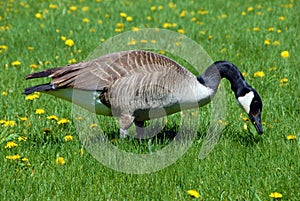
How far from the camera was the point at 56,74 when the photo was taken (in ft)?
16.6

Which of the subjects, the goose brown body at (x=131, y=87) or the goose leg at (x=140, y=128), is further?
the goose leg at (x=140, y=128)

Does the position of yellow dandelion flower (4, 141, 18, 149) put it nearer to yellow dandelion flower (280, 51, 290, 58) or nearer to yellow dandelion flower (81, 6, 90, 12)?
yellow dandelion flower (280, 51, 290, 58)

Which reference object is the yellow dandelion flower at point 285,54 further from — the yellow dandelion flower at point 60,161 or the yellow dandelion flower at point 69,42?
the yellow dandelion flower at point 60,161

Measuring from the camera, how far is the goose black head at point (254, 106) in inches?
196

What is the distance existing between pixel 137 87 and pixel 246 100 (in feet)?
3.27

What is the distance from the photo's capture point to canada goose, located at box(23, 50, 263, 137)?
490 centimetres

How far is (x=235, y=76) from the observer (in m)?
5.16

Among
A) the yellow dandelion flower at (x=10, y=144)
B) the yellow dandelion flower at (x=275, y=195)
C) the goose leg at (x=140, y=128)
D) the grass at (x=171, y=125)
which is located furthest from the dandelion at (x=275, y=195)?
the yellow dandelion flower at (x=10, y=144)

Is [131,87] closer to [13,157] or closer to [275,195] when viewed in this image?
[13,157]

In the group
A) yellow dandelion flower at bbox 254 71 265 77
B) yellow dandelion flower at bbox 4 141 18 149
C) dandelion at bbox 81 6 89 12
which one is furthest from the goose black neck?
dandelion at bbox 81 6 89 12

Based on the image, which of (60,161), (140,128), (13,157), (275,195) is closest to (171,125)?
Answer: (140,128)

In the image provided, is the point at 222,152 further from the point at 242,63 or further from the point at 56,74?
the point at 242,63

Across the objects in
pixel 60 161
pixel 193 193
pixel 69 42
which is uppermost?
pixel 69 42

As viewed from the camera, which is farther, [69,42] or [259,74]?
[69,42]
